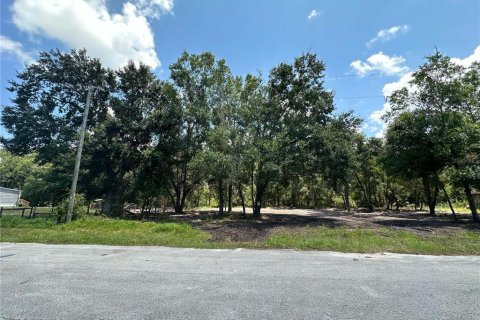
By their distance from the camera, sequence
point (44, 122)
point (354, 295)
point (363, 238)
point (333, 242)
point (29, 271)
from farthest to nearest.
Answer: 1. point (44, 122)
2. point (363, 238)
3. point (333, 242)
4. point (29, 271)
5. point (354, 295)

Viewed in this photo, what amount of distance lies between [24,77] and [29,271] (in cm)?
2692

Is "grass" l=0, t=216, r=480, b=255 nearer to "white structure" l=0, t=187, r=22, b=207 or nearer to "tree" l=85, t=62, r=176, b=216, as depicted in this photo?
"tree" l=85, t=62, r=176, b=216

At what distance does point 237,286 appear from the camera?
4.73 meters

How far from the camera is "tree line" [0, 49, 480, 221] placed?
56.5 ft

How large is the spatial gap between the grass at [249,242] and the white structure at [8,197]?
3090 cm

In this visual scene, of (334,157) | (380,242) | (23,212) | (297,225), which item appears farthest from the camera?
(23,212)

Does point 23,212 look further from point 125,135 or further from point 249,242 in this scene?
point 249,242

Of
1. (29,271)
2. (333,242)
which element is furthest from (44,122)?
(333,242)

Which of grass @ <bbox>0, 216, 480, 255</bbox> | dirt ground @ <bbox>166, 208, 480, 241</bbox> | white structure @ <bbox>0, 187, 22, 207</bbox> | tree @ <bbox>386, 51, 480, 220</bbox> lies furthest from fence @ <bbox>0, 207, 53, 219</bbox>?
tree @ <bbox>386, 51, 480, 220</bbox>

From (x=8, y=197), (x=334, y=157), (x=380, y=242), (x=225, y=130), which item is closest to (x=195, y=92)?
(x=225, y=130)

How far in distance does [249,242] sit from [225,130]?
10.2m

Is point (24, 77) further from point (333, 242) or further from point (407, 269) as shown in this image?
point (407, 269)

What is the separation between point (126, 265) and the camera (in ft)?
20.8

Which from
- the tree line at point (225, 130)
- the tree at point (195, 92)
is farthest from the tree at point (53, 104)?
the tree at point (195, 92)
